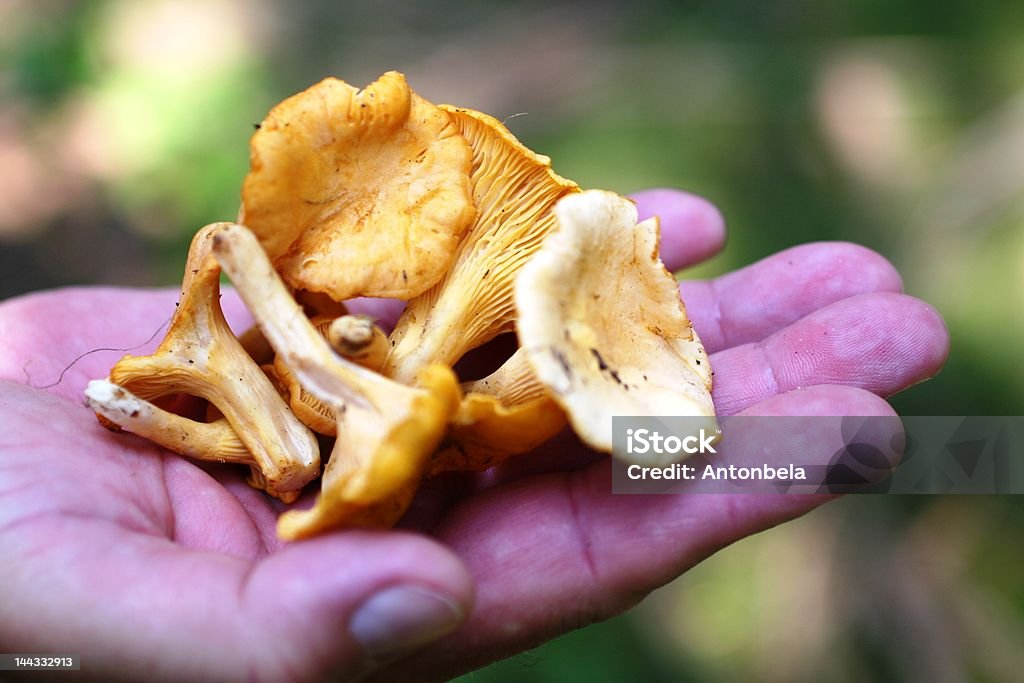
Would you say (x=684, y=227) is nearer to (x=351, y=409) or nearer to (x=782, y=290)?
(x=782, y=290)

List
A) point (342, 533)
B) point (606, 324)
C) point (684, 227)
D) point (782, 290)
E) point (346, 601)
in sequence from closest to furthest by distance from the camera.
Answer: point (346, 601), point (342, 533), point (606, 324), point (782, 290), point (684, 227)

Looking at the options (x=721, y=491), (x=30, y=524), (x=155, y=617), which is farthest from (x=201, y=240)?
(x=721, y=491)

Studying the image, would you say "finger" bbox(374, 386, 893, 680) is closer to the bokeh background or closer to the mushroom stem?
the mushroom stem

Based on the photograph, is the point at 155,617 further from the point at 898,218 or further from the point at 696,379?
the point at 898,218

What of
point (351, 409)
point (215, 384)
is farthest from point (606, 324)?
point (215, 384)

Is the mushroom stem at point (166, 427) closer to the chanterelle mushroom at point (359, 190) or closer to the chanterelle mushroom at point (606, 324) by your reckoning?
the chanterelle mushroom at point (359, 190)

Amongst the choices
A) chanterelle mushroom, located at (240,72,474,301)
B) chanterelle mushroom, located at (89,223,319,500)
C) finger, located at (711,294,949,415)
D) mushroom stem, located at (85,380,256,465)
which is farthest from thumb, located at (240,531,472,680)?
finger, located at (711,294,949,415)
